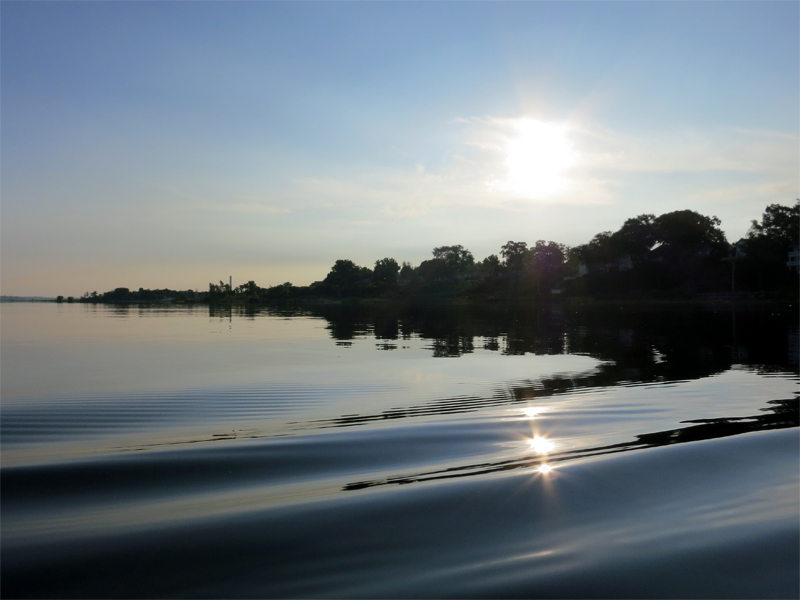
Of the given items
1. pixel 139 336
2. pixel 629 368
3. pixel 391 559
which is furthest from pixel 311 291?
A: pixel 391 559

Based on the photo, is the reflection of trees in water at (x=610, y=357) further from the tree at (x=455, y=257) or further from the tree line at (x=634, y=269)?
the tree at (x=455, y=257)

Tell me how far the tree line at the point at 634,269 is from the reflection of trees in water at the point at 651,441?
71359 mm

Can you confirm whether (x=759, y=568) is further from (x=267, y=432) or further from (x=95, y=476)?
(x=95, y=476)

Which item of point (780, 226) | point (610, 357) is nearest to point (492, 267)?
point (780, 226)

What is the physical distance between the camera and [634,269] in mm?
84812

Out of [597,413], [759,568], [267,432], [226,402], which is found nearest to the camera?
[759,568]

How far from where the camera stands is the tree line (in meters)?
73.9

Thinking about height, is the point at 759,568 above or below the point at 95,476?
below

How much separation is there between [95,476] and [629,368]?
12.3 meters

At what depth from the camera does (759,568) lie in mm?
3689

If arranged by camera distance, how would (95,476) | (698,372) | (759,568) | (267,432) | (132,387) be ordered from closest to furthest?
(759,568), (95,476), (267,432), (132,387), (698,372)

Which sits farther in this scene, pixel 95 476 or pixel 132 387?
pixel 132 387

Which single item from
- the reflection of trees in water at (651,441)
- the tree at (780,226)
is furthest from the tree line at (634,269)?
the reflection of trees in water at (651,441)

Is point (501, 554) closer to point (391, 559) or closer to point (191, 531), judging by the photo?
point (391, 559)
